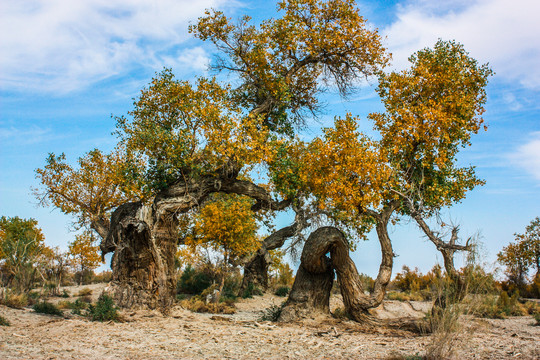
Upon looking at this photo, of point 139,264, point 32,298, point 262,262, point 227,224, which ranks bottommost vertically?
point 32,298

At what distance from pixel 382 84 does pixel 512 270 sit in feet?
52.9

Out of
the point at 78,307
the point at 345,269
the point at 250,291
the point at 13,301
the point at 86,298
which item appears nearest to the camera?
the point at 345,269

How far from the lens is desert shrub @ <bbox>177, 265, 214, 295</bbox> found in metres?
21.6

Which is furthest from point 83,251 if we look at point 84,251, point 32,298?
point 32,298

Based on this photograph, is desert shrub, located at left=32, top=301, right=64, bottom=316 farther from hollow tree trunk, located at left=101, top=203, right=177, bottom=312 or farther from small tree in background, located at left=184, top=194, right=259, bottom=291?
small tree in background, located at left=184, top=194, right=259, bottom=291

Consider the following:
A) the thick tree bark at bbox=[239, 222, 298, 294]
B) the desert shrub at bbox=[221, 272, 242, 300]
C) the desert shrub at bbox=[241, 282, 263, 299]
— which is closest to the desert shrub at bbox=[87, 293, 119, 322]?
the desert shrub at bbox=[241, 282, 263, 299]

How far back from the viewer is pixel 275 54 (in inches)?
562

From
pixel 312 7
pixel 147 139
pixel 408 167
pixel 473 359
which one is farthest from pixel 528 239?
pixel 147 139

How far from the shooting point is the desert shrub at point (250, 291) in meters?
18.8

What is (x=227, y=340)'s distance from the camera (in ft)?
27.4

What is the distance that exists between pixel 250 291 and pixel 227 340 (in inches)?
439

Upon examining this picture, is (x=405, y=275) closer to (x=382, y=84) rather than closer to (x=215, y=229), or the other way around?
(x=215, y=229)

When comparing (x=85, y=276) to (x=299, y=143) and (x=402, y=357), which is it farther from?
(x=402, y=357)

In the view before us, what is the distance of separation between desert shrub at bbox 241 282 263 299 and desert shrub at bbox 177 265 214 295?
2.54m
